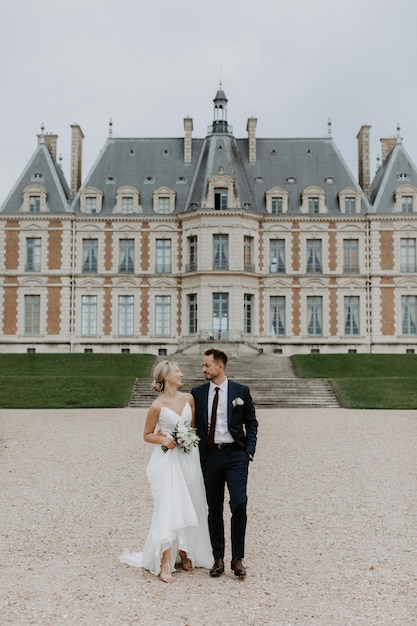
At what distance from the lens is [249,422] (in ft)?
18.7

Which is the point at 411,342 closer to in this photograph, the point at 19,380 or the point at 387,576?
the point at 19,380

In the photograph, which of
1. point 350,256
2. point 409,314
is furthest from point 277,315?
point 409,314

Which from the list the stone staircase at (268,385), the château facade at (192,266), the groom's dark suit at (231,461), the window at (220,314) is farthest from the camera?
the château facade at (192,266)

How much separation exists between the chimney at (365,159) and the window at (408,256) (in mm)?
3341

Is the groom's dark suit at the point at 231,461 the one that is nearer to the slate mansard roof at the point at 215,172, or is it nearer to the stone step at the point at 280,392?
the stone step at the point at 280,392

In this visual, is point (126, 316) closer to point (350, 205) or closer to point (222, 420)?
point (350, 205)

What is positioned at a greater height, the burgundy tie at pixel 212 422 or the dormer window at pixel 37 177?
the dormer window at pixel 37 177

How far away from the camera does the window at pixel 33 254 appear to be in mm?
34781

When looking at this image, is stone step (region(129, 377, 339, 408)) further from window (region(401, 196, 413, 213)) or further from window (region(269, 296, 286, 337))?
window (region(401, 196, 413, 213))

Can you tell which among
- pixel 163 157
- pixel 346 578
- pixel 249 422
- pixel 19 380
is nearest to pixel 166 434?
pixel 249 422

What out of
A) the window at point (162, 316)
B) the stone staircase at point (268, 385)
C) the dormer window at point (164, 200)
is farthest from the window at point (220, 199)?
the stone staircase at point (268, 385)

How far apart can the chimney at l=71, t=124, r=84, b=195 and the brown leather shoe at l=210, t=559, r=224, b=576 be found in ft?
106

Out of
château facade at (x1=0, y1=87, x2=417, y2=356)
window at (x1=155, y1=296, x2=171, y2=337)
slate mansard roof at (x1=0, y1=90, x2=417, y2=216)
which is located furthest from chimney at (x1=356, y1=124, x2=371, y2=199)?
window at (x1=155, y1=296, x2=171, y2=337)

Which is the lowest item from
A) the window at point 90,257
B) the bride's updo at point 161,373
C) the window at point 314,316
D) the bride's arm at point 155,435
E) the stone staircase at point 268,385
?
the stone staircase at point 268,385
